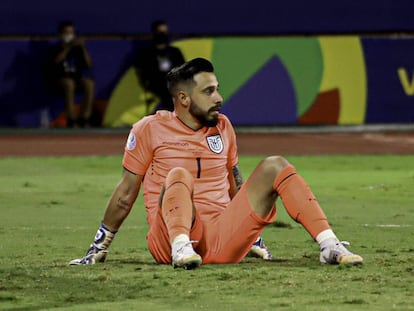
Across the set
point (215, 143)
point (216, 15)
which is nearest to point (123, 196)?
point (215, 143)

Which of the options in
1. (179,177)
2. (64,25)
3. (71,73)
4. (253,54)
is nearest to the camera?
(179,177)

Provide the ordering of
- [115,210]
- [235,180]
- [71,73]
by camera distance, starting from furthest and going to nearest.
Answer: [71,73] < [235,180] < [115,210]

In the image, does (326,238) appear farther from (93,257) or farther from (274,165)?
(93,257)

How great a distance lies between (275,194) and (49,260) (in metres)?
1.70

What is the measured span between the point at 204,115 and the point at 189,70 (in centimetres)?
28

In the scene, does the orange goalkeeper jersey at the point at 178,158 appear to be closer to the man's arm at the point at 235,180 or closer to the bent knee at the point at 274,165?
the man's arm at the point at 235,180

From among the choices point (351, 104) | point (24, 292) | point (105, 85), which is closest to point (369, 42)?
point (351, 104)

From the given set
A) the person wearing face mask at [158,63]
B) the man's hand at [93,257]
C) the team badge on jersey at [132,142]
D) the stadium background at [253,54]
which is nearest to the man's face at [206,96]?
the team badge on jersey at [132,142]

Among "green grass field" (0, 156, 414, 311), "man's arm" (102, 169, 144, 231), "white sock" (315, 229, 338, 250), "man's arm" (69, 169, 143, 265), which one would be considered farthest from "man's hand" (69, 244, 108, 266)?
"white sock" (315, 229, 338, 250)

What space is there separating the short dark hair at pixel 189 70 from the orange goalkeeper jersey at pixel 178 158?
0.26 m

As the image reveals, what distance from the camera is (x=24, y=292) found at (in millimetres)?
6438

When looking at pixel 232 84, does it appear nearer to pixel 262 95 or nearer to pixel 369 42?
pixel 262 95

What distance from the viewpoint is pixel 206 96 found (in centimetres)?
724

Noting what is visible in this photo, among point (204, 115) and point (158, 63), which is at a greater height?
point (158, 63)
